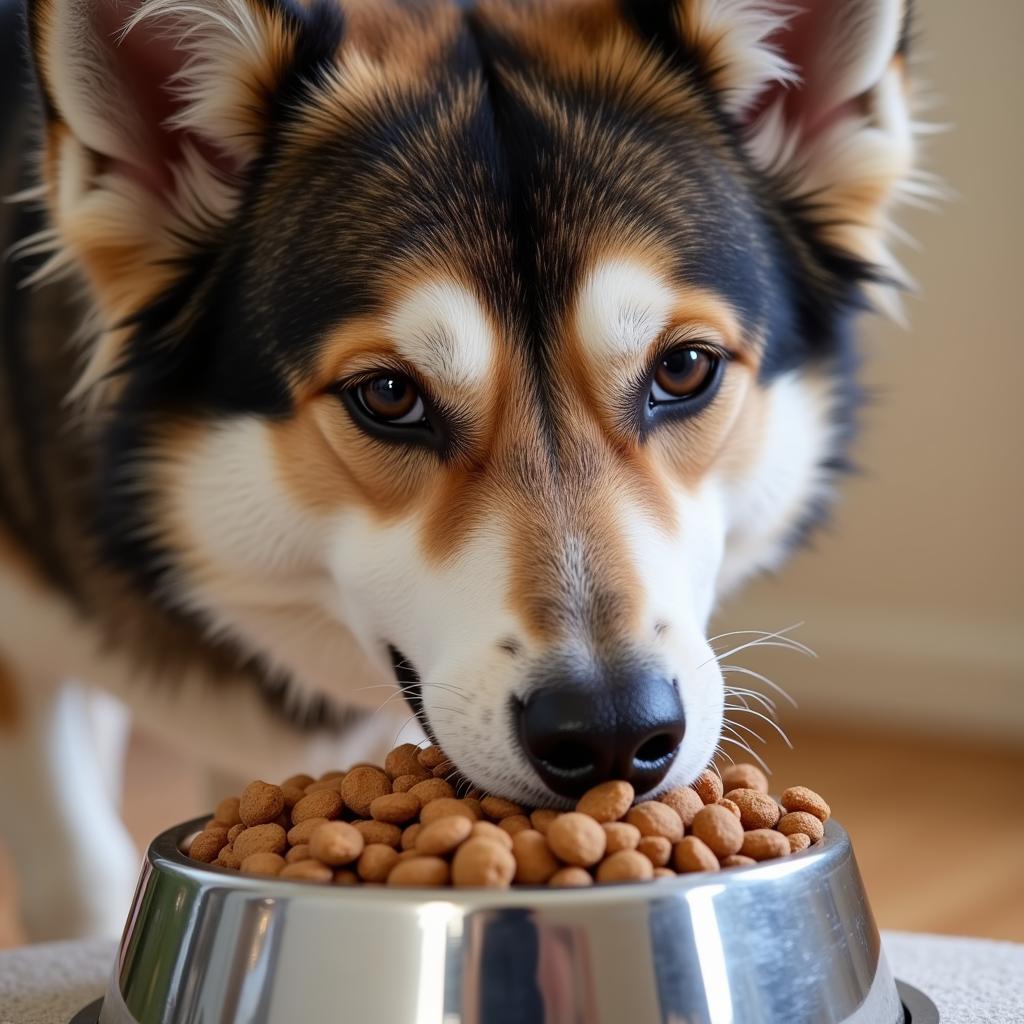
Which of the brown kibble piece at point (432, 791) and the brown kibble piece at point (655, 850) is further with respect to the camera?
the brown kibble piece at point (432, 791)

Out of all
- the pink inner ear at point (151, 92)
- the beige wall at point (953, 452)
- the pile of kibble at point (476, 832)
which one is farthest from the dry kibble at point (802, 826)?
the beige wall at point (953, 452)

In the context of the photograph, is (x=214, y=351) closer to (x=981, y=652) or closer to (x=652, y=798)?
(x=652, y=798)

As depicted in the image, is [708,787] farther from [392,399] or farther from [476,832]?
[392,399]

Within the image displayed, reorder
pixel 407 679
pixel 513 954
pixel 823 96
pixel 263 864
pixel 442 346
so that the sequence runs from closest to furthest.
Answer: pixel 513 954
pixel 263 864
pixel 442 346
pixel 407 679
pixel 823 96

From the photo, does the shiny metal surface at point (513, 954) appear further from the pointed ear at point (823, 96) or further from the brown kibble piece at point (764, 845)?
the pointed ear at point (823, 96)

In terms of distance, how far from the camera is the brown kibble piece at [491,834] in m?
0.83

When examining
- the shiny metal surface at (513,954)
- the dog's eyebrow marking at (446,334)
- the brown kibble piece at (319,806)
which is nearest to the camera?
the shiny metal surface at (513,954)

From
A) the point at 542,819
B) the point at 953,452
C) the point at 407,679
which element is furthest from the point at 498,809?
the point at 953,452

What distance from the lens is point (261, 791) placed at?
1.01 m

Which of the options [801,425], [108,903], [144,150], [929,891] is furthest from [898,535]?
[144,150]

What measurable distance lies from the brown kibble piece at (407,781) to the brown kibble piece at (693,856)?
22cm

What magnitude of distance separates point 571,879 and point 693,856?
9 cm

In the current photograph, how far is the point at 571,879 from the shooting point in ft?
2.64

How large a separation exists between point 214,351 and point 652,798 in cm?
69
